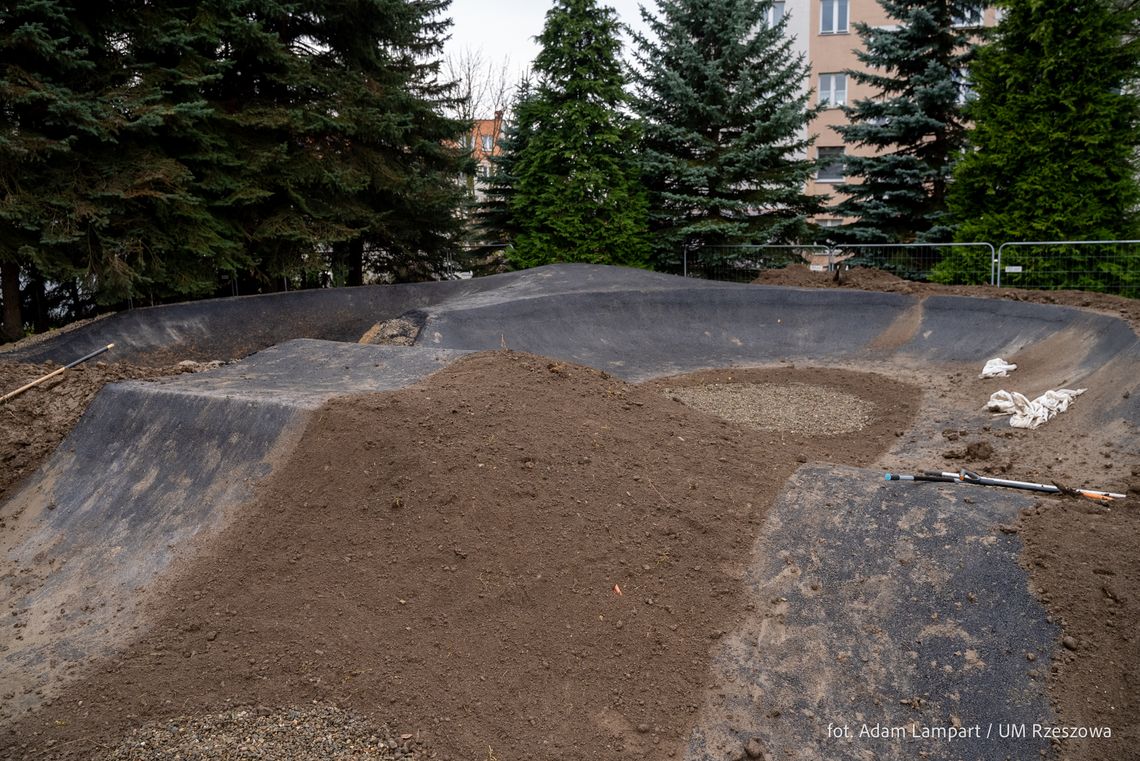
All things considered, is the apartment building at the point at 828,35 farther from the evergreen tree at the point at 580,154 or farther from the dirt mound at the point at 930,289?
the dirt mound at the point at 930,289

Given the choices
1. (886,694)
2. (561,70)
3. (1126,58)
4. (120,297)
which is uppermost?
(561,70)

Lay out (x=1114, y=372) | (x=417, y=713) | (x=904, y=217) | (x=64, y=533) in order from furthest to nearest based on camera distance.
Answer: (x=904, y=217) → (x=1114, y=372) → (x=64, y=533) → (x=417, y=713)

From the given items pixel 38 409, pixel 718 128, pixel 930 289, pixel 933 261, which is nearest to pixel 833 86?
pixel 718 128

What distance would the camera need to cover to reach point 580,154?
46.0ft

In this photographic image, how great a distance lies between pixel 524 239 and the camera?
1466 centimetres

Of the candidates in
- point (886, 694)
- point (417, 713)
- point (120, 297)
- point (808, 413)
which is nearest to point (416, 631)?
point (417, 713)

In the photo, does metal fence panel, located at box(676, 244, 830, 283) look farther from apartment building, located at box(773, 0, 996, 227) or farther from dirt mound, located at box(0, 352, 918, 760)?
apartment building, located at box(773, 0, 996, 227)

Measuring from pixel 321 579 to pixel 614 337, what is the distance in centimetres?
730

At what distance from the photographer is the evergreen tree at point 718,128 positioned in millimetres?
14359

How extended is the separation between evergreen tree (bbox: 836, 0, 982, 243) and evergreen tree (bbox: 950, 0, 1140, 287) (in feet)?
6.16

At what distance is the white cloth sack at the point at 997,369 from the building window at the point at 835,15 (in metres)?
21.0

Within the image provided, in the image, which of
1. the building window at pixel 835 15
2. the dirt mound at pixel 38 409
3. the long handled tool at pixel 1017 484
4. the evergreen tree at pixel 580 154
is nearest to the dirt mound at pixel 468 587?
the long handled tool at pixel 1017 484

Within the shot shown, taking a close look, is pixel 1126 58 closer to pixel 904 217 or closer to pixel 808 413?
pixel 904 217

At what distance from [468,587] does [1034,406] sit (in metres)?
5.24
